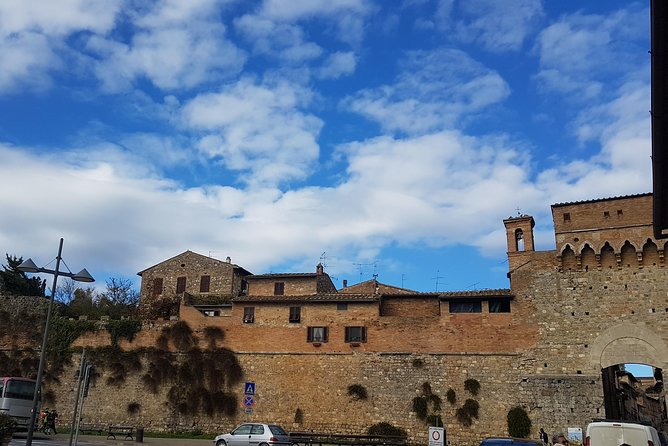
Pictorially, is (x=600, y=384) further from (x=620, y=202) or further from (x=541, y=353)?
(x=620, y=202)

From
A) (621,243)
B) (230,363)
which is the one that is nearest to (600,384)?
(621,243)

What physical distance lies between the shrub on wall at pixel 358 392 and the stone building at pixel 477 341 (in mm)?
204

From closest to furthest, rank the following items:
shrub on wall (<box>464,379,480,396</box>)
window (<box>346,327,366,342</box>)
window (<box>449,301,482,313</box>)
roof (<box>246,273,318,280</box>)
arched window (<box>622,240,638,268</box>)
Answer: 1. arched window (<box>622,240,638,268</box>)
2. shrub on wall (<box>464,379,480,396</box>)
3. window (<box>449,301,482,313</box>)
4. window (<box>346,327,366,342</box>)
5. roof (<box>246,273,318,280</box>)

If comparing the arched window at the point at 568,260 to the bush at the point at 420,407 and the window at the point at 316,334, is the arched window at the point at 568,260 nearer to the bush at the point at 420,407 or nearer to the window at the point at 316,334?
the bush at the point at 420,407

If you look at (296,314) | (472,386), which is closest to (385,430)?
(472,386)

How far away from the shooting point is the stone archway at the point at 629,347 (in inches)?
1077

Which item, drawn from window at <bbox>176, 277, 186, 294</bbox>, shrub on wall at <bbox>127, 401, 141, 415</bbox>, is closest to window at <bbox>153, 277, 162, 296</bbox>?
window at <bbox>176, 277, 186, 294</bbox>

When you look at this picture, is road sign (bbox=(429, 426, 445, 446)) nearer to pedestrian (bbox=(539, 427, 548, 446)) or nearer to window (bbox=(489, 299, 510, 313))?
pedestrian (bbox=(539, 427, 548, 446))

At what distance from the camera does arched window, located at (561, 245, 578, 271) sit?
97.7 feet

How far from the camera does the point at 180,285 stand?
155ft

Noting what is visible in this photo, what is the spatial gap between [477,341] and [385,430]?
23.1ft

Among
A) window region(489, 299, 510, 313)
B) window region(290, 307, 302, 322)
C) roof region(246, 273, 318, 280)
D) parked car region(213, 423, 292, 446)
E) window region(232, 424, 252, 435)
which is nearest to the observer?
parked car region(213, 423, 292, 446)

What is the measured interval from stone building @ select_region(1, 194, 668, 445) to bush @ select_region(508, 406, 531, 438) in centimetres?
31

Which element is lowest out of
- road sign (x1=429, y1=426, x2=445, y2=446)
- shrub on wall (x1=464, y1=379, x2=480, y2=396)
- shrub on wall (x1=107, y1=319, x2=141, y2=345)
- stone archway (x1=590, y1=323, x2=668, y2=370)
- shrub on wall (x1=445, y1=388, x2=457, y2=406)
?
road sign (x1=429, y1=426, x2=445, y2=446)
